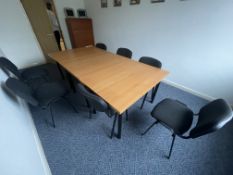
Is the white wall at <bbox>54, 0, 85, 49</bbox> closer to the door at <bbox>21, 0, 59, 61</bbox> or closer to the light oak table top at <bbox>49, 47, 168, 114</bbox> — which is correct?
the door at <bbox>21, 0, 59, 61</bbox>

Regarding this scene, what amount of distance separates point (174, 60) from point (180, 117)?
1.45 m

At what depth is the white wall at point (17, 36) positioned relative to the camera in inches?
111

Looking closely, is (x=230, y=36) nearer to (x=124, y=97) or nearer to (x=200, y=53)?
(x=200, y=53)

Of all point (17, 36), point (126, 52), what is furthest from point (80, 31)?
point (126, 52)

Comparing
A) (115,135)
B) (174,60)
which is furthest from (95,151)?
(174,60)

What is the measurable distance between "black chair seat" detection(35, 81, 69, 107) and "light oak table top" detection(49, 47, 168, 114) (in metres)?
0.34

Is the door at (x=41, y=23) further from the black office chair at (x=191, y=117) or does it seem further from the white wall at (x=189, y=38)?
the black office chair at (x=191, y=117)

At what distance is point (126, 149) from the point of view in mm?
1403

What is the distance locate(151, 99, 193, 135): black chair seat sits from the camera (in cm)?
116

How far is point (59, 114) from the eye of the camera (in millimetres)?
1885

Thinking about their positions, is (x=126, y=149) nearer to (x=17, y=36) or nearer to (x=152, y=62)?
(x=152, y=62)

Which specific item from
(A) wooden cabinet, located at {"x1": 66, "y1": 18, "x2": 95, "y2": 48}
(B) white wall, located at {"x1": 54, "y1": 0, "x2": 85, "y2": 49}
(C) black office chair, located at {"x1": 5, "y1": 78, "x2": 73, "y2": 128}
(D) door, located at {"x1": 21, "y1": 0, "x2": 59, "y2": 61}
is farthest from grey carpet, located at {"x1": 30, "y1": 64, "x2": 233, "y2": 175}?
(B) white wall, located at {"x1": 54, "y1": 0, "x2": 85, "y2": 49}

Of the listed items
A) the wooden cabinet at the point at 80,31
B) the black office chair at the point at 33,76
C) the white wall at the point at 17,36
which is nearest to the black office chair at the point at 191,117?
the black office chair at the point at 33,76

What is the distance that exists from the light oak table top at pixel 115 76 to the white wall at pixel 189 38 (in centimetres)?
93
